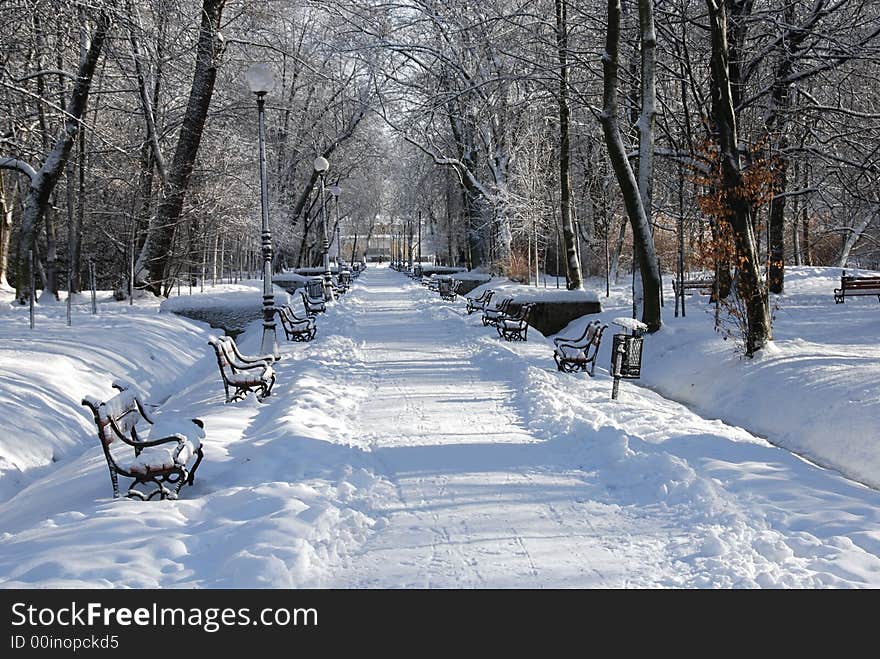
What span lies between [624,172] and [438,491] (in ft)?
37.9

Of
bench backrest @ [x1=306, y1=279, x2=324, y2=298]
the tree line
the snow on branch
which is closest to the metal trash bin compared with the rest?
the tree line

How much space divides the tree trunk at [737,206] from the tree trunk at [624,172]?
324 centimetres

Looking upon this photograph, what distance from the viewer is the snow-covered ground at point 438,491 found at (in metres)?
5.13

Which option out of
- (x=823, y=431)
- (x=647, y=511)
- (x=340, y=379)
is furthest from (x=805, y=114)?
(x=647, y=511)

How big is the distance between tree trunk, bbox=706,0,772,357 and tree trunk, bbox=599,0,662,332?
10.6 feet

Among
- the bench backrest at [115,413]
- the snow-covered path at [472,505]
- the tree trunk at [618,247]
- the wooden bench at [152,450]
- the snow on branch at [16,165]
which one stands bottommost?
the snow-covered path at [472,505]

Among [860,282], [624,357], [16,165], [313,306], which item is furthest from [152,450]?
[860,282]

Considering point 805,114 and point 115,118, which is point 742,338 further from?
point 115,118

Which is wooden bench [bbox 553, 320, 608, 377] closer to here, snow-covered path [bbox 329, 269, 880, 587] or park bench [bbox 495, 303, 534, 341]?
snow-covered path [bbox 329, 269, 880, 587]

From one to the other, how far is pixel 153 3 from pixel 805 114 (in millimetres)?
13580

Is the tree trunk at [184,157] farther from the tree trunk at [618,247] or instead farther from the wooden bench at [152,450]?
the tree trunk at [618,247]

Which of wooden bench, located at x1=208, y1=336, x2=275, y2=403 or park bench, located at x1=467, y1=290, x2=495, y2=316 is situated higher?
park bench, located at x1=467, y1=290, x2=495, y2=316

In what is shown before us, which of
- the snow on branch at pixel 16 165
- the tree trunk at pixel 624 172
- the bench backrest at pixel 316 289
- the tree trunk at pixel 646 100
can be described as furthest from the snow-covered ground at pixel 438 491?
the bench backrest at pixel 316 289

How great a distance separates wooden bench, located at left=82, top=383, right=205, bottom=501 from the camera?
661 centimetres
